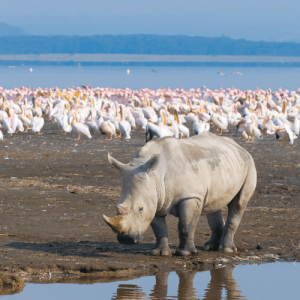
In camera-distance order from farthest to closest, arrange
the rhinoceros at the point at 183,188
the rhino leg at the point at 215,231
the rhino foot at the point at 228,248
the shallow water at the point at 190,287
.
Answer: the rhino leg at the point at 215,231
the rhino foot at the point at 228,248
the rhinoceros at the point at 183,188
the shallow water at the point at 190,287

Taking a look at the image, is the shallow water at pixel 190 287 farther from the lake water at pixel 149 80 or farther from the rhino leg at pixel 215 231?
the lake water at pixel 149 80

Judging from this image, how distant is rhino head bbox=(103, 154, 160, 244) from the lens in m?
5.77

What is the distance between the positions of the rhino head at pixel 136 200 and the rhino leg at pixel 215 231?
1232mm

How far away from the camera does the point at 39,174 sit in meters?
12.0

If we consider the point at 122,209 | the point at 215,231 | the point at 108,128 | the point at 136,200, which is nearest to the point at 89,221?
the point at 215,231

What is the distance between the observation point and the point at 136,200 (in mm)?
5922

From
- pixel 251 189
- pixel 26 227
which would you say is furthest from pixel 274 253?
pixel 26 227

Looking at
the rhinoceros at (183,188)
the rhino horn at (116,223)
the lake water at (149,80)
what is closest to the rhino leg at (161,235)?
the rhinoceros at (183,188)

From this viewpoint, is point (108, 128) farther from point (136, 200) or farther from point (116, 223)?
point (116, 223)

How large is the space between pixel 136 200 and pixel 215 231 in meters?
1.51

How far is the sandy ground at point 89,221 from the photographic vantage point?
6312mm

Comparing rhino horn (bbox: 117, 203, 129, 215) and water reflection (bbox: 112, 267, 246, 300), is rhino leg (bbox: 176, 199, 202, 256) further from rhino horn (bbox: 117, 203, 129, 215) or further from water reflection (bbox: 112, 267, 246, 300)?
rhino horn (bbox: 117, 203, 129, 215)

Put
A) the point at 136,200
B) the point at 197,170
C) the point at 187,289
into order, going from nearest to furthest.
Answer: the point at 187,289, the point at 136,200, the point at 197,170

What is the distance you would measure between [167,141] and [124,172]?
0.69 meters
